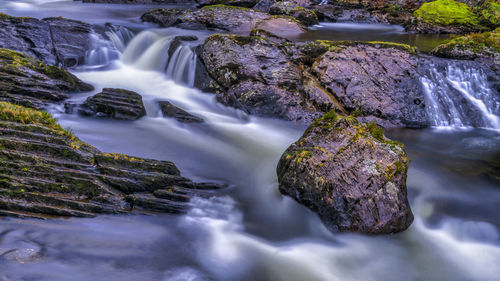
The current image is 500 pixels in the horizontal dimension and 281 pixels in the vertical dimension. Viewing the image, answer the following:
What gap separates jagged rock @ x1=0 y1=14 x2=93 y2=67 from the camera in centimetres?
1031

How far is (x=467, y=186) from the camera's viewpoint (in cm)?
667

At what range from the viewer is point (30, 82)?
810cm

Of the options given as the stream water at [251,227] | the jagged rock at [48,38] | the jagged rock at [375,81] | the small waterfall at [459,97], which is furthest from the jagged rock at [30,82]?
the small waterfall at [459,97]

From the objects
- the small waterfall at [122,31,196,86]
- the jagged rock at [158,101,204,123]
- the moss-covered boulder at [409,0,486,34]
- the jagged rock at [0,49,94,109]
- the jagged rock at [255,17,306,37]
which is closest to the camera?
the jagged rock at [0,49,94,109]

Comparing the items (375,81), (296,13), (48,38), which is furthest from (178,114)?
(296,13)

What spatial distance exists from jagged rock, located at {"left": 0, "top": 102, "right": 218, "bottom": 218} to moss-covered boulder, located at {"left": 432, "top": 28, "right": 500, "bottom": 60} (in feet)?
29.4

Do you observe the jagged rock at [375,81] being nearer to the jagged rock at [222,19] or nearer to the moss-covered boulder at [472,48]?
the moss-covered boulder at [472,48]

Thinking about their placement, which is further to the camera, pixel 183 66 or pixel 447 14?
pixel 447 14

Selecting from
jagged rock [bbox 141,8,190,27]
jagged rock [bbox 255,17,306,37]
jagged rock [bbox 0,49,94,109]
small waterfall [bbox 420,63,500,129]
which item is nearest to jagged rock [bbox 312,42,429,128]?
small waterfall [bbox 420,63,500,129]

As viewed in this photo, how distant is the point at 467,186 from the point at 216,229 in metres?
4.89

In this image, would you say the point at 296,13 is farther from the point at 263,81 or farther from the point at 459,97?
the point at 459,97

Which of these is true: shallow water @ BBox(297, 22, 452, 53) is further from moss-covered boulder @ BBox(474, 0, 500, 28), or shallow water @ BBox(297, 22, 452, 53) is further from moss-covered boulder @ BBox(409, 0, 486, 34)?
moss-covered boulder @ BBox(474, 0, 500, 28)

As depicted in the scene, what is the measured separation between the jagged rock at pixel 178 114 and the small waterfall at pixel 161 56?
5.53 feet

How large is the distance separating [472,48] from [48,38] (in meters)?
12.9
